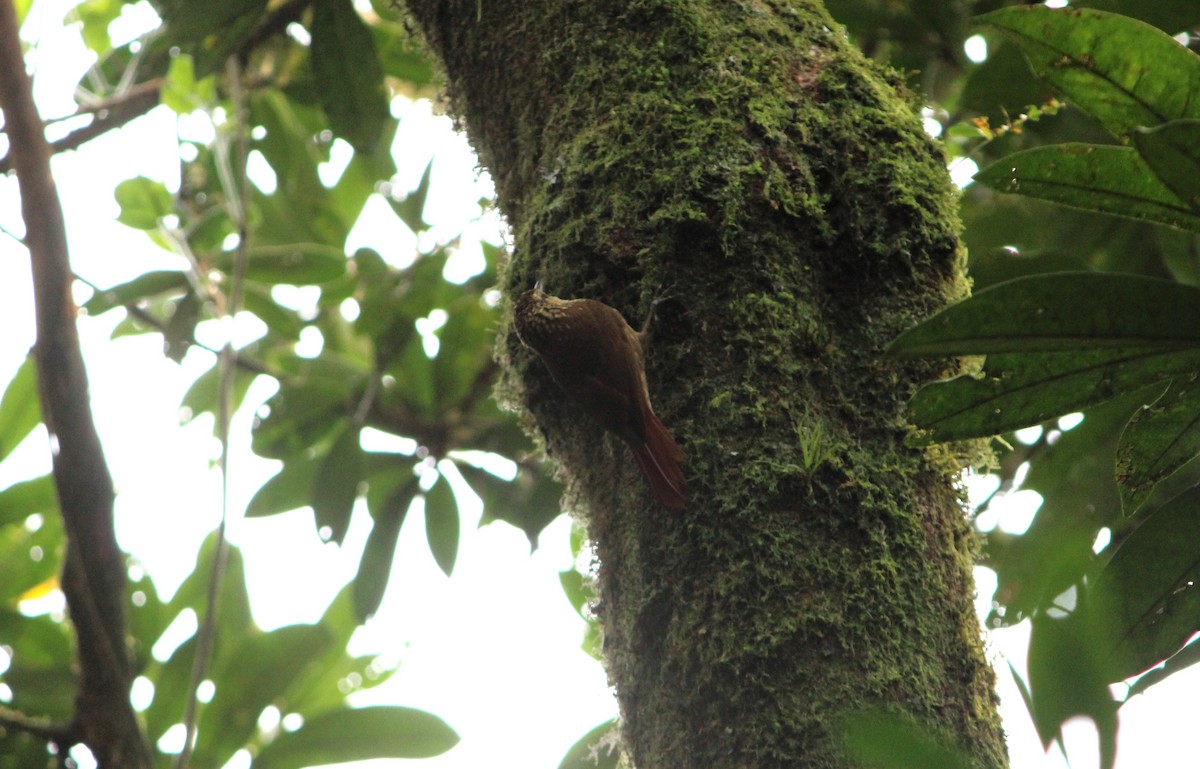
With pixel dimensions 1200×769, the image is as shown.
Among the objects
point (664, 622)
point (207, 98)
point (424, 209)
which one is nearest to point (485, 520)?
point (424, 209)

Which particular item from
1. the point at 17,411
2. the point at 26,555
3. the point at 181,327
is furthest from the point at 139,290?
the point at 26,555

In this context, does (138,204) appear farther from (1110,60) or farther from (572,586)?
(1110,60)

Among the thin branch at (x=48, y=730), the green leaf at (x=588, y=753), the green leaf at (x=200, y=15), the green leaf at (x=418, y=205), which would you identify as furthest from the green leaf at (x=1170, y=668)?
the green leaf at (x=418, y=205)

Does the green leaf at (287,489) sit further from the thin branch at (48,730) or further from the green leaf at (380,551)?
the thin branch at (48,730)

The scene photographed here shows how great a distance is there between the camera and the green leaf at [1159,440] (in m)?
1.51

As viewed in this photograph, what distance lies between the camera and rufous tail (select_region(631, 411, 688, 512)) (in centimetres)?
148

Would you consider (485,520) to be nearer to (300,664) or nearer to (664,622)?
(300,664)

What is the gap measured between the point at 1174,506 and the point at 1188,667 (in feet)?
0.85

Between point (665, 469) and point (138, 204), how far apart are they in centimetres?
309

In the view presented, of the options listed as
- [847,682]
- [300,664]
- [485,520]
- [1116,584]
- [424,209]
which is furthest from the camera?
[424,209]

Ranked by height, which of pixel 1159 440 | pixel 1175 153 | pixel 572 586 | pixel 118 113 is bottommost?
pixel 1159 440

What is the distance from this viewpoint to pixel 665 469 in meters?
1.48

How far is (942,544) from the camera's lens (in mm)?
1491

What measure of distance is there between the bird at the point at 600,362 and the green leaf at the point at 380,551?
1.96 m
